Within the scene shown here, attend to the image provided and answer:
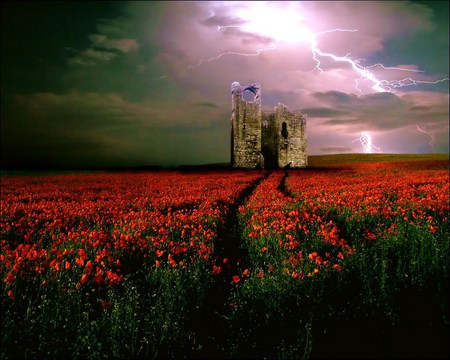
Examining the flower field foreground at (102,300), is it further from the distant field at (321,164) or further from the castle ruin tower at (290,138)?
the castle ruin tower at (290,138)

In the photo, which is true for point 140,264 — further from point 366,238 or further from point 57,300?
point 366,238

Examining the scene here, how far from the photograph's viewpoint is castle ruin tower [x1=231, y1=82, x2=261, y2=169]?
128 feet

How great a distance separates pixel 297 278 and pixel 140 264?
2.25 m

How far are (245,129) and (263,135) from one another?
16.4ft

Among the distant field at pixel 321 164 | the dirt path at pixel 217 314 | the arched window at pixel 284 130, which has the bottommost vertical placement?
the dirt path at pixel 217 314

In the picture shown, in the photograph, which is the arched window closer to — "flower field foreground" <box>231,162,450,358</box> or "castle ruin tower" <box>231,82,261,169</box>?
"castle ruin tower" <box>231,82,261,169</box>

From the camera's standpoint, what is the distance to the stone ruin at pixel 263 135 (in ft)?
128

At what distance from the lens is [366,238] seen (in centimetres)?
555

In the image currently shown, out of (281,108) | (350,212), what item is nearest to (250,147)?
(281,108)

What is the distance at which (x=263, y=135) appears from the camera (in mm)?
43406

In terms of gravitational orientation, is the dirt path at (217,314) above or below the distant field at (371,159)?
below

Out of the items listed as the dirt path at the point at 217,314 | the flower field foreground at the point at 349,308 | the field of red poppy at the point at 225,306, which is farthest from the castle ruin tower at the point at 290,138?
the flower field foreground at the point at 349,308

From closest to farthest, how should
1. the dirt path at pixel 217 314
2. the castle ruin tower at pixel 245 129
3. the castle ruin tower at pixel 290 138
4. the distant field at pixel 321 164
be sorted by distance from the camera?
the dirt path at pixel 217 314 → the distant field at pixel 321 164 → the castle ruin tower at pixel 245 129 → the castle ruin tower at pixel 290 138

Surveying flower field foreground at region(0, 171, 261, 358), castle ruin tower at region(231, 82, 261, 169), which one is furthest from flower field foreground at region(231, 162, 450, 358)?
castle ruin tower at region(231, 82, 261, 169)
